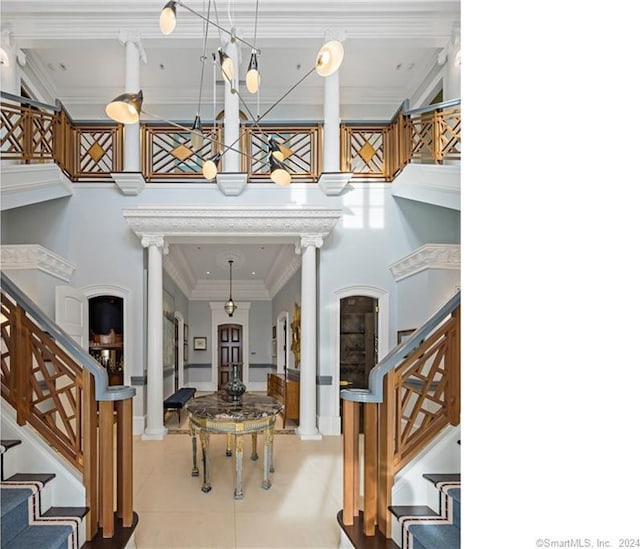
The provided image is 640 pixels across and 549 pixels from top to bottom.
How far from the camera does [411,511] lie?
2631 millimetres

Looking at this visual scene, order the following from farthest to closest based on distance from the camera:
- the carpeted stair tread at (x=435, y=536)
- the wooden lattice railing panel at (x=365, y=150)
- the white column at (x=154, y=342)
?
the wooden lattice railing panel at (x=365, y=150) → the white column at (x=154, y=342) → the carpeted stair tread at (x=435, y=536)

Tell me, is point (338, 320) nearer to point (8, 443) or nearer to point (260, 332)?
point (8, 443)

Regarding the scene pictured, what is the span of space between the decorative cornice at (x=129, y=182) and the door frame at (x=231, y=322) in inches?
235

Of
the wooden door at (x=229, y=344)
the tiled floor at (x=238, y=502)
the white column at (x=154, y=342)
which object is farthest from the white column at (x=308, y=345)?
the wooden door at (x=229, y=344)

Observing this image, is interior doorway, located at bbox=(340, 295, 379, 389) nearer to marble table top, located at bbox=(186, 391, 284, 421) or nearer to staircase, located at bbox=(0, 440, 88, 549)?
marble table top, located at bbox=(186, 391, 284, 421)

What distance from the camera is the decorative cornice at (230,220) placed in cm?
A: 600

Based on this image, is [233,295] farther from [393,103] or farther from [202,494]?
[202,494]

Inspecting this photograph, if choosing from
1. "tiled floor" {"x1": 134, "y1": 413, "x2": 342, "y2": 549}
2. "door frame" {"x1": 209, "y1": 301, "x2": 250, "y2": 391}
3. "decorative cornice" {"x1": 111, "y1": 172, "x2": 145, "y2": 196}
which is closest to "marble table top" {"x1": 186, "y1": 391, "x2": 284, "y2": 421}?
"tiled floor" {"x1": 134, "y1": 413, "x2": 342, "y2": 549}

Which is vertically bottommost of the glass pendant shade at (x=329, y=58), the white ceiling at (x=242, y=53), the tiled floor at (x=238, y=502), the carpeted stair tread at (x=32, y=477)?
the tiled floor at (x=238, y=502)

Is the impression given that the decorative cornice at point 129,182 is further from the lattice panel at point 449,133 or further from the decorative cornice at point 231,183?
the lattice panel at point 449,133

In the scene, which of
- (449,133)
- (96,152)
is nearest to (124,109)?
(449,133)

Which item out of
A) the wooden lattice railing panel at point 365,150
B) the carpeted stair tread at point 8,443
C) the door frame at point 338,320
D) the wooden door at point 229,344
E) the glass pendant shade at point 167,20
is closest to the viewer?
the carpeted stair tread at point 8,443
